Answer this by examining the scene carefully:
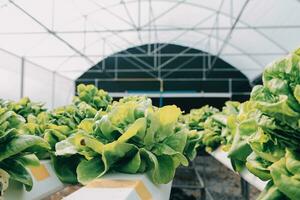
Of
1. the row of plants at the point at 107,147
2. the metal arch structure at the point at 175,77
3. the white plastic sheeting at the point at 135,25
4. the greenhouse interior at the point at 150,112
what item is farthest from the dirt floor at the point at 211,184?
the metal arch structure at the point at 175,77

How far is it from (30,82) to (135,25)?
11.6 ft

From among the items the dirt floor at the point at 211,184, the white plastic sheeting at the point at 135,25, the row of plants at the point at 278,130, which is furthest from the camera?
the white plastic sheeting at the point at 135,25

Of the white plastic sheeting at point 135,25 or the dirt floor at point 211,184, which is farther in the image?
the white plastic sheeting at point 135,25

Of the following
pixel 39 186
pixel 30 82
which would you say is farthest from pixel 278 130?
pixel 30 82

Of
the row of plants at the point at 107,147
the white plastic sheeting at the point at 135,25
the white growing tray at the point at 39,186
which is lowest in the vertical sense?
the white growing tray at the point at 39,186

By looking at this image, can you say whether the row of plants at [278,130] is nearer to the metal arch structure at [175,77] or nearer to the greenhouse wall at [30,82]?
the greenhouse wall at [30,82]

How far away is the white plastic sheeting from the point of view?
27.8 ft

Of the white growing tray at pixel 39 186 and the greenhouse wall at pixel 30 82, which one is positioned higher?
the greenhouse wall at pixel 30 82

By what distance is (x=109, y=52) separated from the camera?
47.4 ft

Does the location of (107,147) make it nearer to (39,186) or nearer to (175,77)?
(39,186)

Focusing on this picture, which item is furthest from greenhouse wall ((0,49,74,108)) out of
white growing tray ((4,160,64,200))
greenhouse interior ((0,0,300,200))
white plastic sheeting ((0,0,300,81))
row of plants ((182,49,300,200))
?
row of plants ((182,49,300,200))

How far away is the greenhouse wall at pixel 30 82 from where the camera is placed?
934cm

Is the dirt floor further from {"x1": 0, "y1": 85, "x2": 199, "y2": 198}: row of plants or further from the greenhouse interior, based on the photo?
{"x1": 0, "y1": 85, "x2": 199, "y2": 198}: row of plants

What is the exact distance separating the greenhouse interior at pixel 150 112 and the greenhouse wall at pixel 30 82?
4 centimetres
